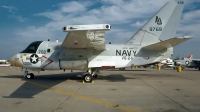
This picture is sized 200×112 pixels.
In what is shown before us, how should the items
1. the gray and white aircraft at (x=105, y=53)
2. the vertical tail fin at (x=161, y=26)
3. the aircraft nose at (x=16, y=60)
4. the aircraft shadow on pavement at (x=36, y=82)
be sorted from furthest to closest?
the aircraft nose at (x=16, y=60) < the vertical tail fin at (x=161, y=26) < the gray and white aircraft at (x=105, y=53) < the aircraft shadow on pavement at (x=36, y=82)

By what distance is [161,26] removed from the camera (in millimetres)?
11328

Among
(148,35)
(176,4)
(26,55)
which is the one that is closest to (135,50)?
(148,35)

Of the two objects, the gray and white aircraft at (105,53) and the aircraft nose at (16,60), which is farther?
the aircraft nose at (16,60)

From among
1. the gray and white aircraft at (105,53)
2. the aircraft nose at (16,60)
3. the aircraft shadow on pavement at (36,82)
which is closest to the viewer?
the aircraft shadow on pavement at (36,82)

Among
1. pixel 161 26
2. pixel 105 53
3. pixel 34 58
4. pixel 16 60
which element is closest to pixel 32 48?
pixel 34 58

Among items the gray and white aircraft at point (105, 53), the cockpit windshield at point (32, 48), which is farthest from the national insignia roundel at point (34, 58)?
the cockpit windshield at point (32, 48)

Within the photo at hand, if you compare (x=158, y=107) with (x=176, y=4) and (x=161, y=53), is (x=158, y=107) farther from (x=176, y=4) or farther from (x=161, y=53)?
(x=176, y=4)

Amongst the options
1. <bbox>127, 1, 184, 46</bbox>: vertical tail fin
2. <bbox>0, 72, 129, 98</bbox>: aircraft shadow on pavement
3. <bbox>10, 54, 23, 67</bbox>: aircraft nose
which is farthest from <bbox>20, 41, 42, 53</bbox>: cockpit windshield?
<bbox>127, 1, 184, 46</bbox>: vertical tail fin

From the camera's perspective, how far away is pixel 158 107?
4.68m

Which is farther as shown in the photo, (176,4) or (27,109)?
(176,4)

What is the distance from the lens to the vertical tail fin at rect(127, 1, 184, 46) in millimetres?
10922

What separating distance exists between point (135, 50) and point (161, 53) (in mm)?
2031

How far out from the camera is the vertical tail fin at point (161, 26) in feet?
35.8

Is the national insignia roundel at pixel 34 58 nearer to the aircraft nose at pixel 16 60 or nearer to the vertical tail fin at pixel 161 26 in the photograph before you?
the aircraft nose at pixel 16 60
